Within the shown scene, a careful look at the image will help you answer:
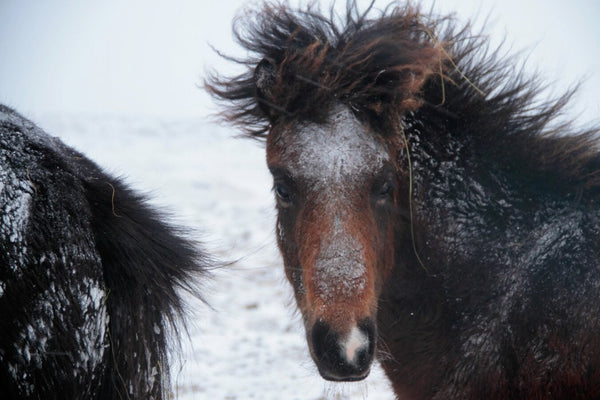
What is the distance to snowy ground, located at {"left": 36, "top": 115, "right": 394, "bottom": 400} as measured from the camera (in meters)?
4.66

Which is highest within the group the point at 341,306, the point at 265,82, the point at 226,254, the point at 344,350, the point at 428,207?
the point at 265,82

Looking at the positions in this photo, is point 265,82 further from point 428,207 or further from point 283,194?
point 428,207

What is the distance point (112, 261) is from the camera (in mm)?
2209

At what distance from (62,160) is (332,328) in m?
1.42

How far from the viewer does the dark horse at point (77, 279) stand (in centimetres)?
187

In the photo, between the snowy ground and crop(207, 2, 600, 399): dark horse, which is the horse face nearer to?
crop(207, 2, 600, 399): dark horse

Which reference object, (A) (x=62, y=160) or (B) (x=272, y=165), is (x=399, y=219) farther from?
(A) (x=62, y=160)

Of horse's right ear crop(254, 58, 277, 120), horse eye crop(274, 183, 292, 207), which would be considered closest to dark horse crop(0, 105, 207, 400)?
horse eye crop(274, 183, 292, 207)

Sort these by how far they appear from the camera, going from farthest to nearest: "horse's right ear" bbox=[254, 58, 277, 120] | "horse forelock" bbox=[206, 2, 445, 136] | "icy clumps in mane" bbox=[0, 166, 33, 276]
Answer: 1. "horse's right ear" bbox=[254, 58, 277, 120]
2. "horse forelock" bbox=[206, 2, 445, 136]
3. "icy clumps in mane" bbox=[0, 166, 33, 276]

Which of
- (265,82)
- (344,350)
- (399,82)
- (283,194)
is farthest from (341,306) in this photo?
(265,82)

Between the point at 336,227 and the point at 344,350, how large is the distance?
564mm

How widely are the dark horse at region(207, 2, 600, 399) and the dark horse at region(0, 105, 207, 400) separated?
2.41ft

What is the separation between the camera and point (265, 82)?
275 cm

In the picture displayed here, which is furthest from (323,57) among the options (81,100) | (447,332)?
(81,100)
